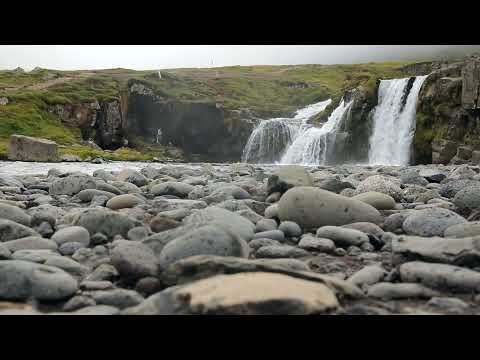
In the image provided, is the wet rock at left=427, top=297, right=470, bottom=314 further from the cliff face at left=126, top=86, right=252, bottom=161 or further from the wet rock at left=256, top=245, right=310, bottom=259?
the cliff face at left=126, top=86, right=252, bottom=161

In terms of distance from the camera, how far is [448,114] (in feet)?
84.3

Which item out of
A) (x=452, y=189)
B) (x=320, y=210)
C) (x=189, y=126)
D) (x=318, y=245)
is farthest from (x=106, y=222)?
(x=189, y=126)

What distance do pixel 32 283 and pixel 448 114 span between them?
85.4 feet

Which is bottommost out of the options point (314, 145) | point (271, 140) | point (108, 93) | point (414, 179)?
point (271, 140)

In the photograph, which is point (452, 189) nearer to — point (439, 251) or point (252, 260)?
point (439, 251)

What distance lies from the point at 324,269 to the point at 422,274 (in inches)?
32.4

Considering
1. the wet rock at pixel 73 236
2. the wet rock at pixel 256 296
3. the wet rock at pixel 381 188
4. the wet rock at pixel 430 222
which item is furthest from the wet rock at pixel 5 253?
the wet rock at pixel 381 188

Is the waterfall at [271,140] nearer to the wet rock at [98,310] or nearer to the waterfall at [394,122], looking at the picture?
the waterfall at [394,122]

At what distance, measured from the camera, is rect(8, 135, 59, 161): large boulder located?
86.9 ft

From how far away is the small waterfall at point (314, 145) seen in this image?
3216 centimetres

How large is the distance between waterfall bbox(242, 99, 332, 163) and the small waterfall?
1.44 m

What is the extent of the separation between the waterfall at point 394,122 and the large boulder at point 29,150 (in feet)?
63.2

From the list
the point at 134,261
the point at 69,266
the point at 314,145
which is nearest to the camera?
the point at 134,261
